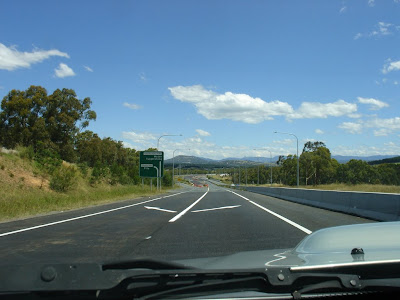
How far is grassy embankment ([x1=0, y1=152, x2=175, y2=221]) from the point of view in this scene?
65.1 feet

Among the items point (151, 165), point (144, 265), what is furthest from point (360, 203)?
point (151, 165)

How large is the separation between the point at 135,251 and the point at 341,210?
12.3 metres

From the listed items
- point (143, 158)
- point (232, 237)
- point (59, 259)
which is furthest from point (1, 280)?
point (143, 158)

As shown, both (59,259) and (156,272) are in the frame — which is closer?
(156,272)

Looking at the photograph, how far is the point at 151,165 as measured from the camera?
46719 mm

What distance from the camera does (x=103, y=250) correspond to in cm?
841

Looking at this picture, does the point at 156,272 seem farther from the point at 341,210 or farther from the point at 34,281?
the point at 341,210

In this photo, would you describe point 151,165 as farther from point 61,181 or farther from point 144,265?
point 144,265

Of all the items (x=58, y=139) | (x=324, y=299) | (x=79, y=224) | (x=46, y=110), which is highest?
(x=46, y=110)

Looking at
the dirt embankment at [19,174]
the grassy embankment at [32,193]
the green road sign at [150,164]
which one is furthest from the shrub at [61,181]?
the green road sign at [150,164]

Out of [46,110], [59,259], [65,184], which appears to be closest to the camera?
[59,259]

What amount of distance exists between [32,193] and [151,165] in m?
18.3

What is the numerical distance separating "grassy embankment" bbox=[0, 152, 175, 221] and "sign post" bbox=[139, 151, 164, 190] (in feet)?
24.4

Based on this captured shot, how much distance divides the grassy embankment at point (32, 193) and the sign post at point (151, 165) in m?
7.45
